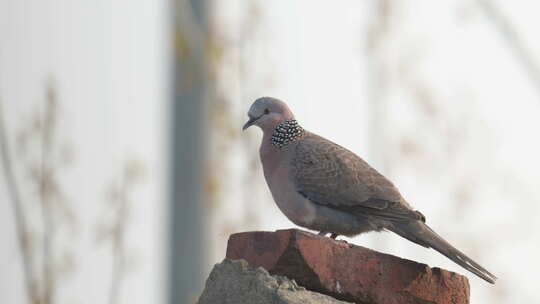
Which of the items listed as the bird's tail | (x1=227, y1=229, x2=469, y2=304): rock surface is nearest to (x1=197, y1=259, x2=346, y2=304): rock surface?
(x1=227, y1=229, x2=469, y2=304): rock surface

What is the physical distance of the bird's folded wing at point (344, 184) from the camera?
5.84 m

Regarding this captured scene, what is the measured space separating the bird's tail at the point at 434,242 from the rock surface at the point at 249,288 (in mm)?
969

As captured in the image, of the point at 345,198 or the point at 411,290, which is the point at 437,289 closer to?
the point at 411,290

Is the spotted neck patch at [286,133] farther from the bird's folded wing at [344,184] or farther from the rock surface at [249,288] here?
the rock surface at [249,288]

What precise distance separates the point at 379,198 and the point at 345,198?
182 millimetres

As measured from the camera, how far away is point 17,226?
7.90 metres

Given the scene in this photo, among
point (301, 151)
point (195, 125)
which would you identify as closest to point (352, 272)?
point (301, 151)

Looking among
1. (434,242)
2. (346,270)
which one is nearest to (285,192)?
(434,242)

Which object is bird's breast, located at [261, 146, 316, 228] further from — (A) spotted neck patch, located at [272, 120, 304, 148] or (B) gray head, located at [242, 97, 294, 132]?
(B) gray head, located at [242, 97, 294, 132]

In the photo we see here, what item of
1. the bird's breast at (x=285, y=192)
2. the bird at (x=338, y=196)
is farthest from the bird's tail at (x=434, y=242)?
the bird's breast at (x=285, y=192)

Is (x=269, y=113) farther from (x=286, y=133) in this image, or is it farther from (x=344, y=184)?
(x=344, y=184)

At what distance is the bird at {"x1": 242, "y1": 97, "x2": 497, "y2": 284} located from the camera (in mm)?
5820

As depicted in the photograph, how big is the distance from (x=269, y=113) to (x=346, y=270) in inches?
66.2

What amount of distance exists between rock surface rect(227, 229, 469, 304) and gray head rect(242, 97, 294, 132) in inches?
55.6
